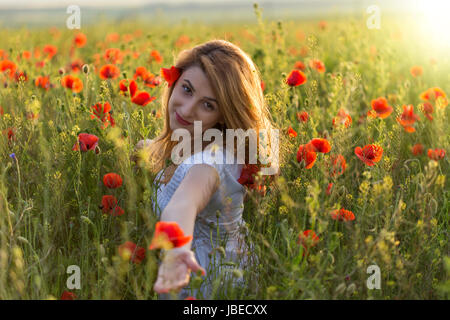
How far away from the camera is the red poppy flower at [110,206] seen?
1854 millimetres

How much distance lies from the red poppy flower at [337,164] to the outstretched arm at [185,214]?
417 millimetres

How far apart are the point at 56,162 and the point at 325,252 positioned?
44.5 inches

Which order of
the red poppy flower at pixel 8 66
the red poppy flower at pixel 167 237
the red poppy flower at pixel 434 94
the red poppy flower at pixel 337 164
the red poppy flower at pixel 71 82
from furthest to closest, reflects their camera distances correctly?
the red poppy flower at pixel 8 66 < the red poppy flower at pixel 71 82 < the red poppy flower at pixel 434 94 < the red poppy flower at pixel 337 164 < the red poppy flower at pixel 167 237

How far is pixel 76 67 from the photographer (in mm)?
3795

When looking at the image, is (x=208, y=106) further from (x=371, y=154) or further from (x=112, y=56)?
(x=112, y=56)

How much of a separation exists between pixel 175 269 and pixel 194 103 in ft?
2.65

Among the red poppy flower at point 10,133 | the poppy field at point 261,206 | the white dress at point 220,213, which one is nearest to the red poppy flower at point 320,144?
the poppy field at point 261,206

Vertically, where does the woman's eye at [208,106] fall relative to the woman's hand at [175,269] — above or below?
above

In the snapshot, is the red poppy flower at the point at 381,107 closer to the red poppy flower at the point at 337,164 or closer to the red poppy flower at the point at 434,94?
the red poppy flower at the point at 434,94

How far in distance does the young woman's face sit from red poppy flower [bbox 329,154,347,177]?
0.46 metres

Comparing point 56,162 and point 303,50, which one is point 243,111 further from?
point 303,50

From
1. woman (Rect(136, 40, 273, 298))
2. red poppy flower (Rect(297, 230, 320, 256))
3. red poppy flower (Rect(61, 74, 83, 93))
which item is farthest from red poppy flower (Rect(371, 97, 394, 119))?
red poppy flower (Rect(61, 74, 83, 93))
